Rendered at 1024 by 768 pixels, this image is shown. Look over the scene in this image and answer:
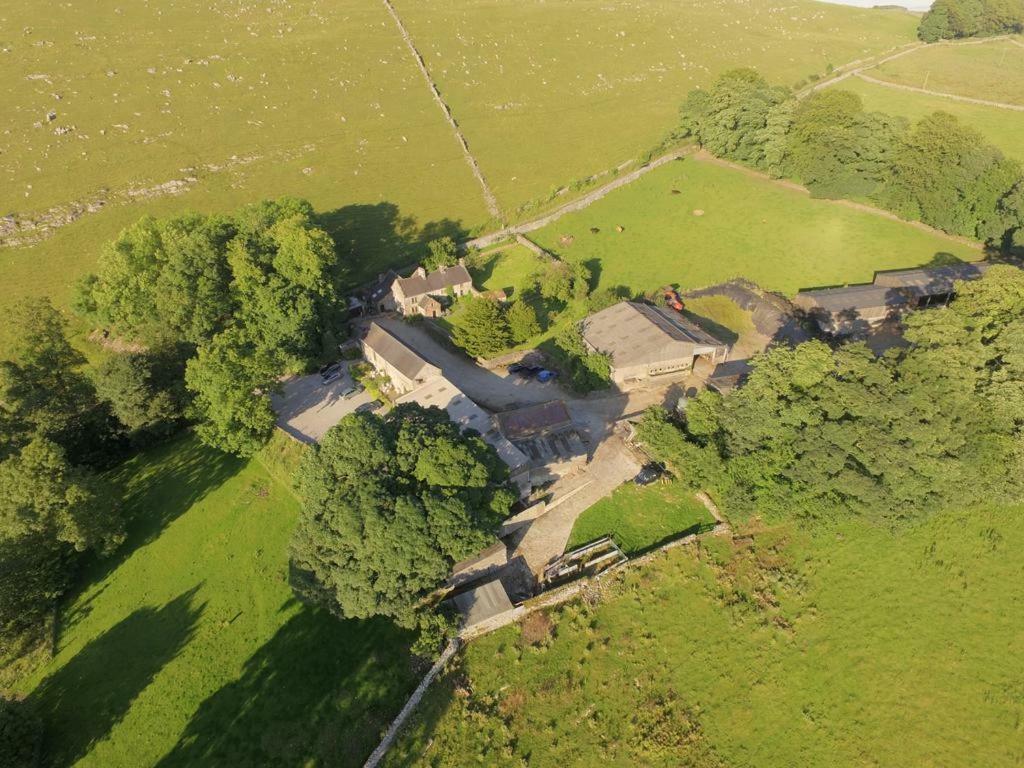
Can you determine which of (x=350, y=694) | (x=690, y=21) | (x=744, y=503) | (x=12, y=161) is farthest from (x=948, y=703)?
(x=690, y=21)

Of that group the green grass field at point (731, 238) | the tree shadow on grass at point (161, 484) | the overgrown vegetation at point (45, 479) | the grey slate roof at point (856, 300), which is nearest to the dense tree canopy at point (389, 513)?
the tree shadow on grass at point (161, 484)

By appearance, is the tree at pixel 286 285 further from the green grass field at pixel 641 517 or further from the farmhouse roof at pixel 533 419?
the green grass field at pixel 641 517

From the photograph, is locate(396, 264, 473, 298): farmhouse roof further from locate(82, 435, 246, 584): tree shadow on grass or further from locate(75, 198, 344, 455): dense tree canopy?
locate(82, 435, 246, 584): tree shadow on grass

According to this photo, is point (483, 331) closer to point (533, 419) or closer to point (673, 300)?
point (533, 419)

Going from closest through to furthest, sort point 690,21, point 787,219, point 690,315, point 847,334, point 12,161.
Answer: point 847,334
point 690,315
point 787,219
point 12,161
point 690,21

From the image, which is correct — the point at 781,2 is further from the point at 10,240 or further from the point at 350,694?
the point at 350,694

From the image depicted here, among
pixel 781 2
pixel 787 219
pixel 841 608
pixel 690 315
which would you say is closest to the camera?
pixel 841 608

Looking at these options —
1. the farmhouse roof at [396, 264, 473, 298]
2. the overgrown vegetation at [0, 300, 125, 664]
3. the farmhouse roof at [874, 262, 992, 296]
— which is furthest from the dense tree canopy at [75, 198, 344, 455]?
the farmhouse roof at [874, 262, 992, 296]
